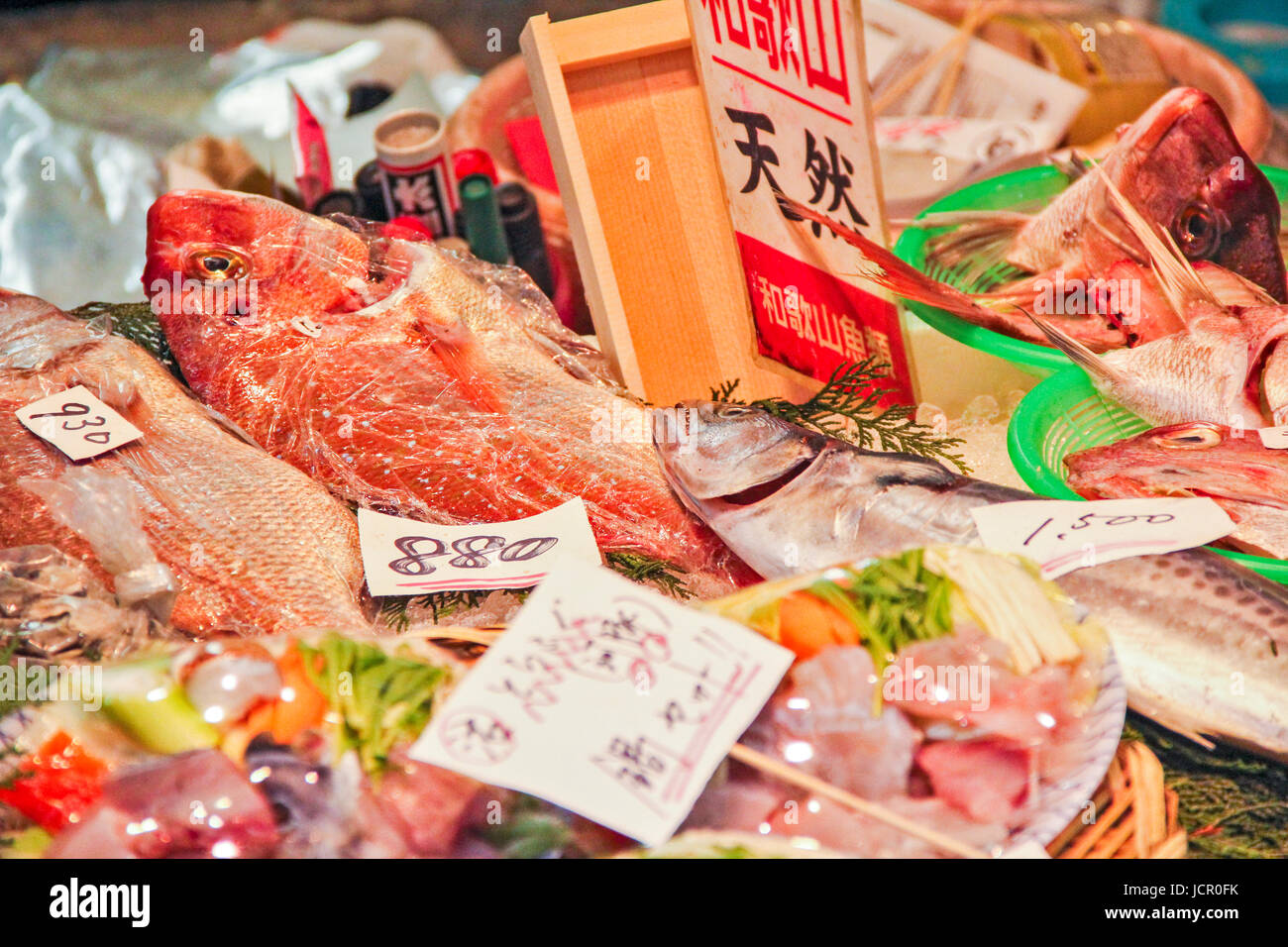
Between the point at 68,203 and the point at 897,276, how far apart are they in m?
2.39

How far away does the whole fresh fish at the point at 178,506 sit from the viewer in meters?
1.57

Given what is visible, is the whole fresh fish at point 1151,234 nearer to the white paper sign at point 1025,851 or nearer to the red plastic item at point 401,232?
the red plastic item at point 401,232

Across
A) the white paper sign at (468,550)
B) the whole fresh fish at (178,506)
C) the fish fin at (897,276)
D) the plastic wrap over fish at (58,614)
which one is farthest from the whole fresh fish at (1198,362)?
the plastic wrap over fish at (58,614)

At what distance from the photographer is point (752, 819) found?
3.45 ft

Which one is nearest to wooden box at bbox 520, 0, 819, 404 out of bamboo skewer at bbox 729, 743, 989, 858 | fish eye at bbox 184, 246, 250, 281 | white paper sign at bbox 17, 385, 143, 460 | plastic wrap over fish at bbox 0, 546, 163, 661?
fish eye at bbox 184, 246, 250, 281

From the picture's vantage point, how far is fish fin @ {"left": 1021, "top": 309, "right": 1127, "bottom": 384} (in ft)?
5.86

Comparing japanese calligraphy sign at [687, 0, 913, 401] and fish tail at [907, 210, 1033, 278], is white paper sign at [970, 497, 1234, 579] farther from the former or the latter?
fish tail at [907, 210, 1033, 278]

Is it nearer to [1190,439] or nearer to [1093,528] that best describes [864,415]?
[1190,439]

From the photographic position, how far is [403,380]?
197 centimetres

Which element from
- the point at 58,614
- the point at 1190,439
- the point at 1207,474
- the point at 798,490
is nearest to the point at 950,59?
the point at 1190,439

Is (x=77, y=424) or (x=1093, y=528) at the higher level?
(x=77, y=424)

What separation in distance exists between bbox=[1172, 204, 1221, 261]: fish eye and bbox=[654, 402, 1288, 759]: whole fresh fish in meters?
0.85

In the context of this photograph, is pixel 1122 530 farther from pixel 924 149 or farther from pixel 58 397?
pixel 924 149
